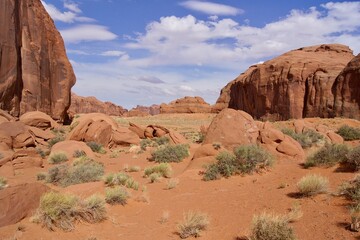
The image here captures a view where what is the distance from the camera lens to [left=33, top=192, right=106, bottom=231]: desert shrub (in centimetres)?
636

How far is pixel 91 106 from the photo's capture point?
12938 centimetres

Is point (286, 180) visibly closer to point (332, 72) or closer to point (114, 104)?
point (332, 72)

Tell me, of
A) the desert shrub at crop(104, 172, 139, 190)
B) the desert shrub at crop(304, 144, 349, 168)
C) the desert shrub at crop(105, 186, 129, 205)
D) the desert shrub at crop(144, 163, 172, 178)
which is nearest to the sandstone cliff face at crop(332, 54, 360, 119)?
the desert shrub at crop(304, 144, 349, 168)

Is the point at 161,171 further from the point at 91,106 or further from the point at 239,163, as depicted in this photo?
the point at 91,106

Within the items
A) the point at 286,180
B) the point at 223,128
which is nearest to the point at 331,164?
the point at 286,180

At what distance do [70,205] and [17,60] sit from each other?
25.1 metres

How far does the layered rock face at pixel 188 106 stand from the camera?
278 feet

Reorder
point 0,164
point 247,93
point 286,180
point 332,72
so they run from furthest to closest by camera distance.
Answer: point 247,93
point 332,72
point 0,164
point 286,180

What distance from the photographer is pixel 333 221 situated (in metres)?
5.90

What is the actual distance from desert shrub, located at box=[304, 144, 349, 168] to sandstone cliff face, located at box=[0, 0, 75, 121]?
23.8m

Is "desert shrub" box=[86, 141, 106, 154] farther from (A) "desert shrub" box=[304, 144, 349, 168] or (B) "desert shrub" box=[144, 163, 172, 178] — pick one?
(A) "desert shrub" box=[304, 144, 349, 168]

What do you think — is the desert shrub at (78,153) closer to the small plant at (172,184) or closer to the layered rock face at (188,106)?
the small plant at (172,184)

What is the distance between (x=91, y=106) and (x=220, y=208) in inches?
5001

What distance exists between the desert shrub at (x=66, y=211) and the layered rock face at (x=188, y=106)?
7674cm
